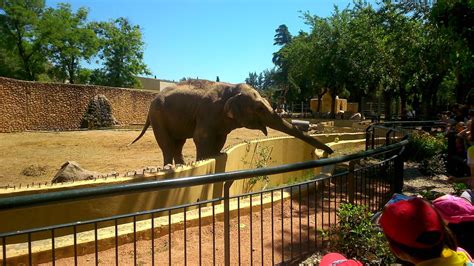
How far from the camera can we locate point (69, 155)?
52.2 ft

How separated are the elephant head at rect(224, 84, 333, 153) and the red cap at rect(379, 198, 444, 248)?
6.87 metres

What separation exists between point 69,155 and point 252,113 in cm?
985

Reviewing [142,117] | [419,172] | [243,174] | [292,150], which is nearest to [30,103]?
[142,117]

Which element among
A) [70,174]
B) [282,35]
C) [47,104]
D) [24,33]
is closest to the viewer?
[70,174]

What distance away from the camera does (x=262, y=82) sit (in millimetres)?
→ 119812

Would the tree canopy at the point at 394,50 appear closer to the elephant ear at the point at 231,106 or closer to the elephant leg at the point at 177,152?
the elephant ear at the point at 231,106

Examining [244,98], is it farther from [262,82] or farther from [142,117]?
[262,82]

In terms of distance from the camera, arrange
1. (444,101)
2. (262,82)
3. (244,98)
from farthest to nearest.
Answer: (262,82) → (444,101) → (244,98)

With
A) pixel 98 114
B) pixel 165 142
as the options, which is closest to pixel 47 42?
pixel 98 114

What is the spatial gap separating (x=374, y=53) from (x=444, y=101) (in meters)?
36.2

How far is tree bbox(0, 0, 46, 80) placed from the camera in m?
36.9

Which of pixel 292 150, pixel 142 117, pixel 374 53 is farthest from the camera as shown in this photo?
pixel 142 117

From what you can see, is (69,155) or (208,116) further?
(69,155)

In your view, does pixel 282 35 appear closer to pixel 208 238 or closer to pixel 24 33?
pixel 24 33
